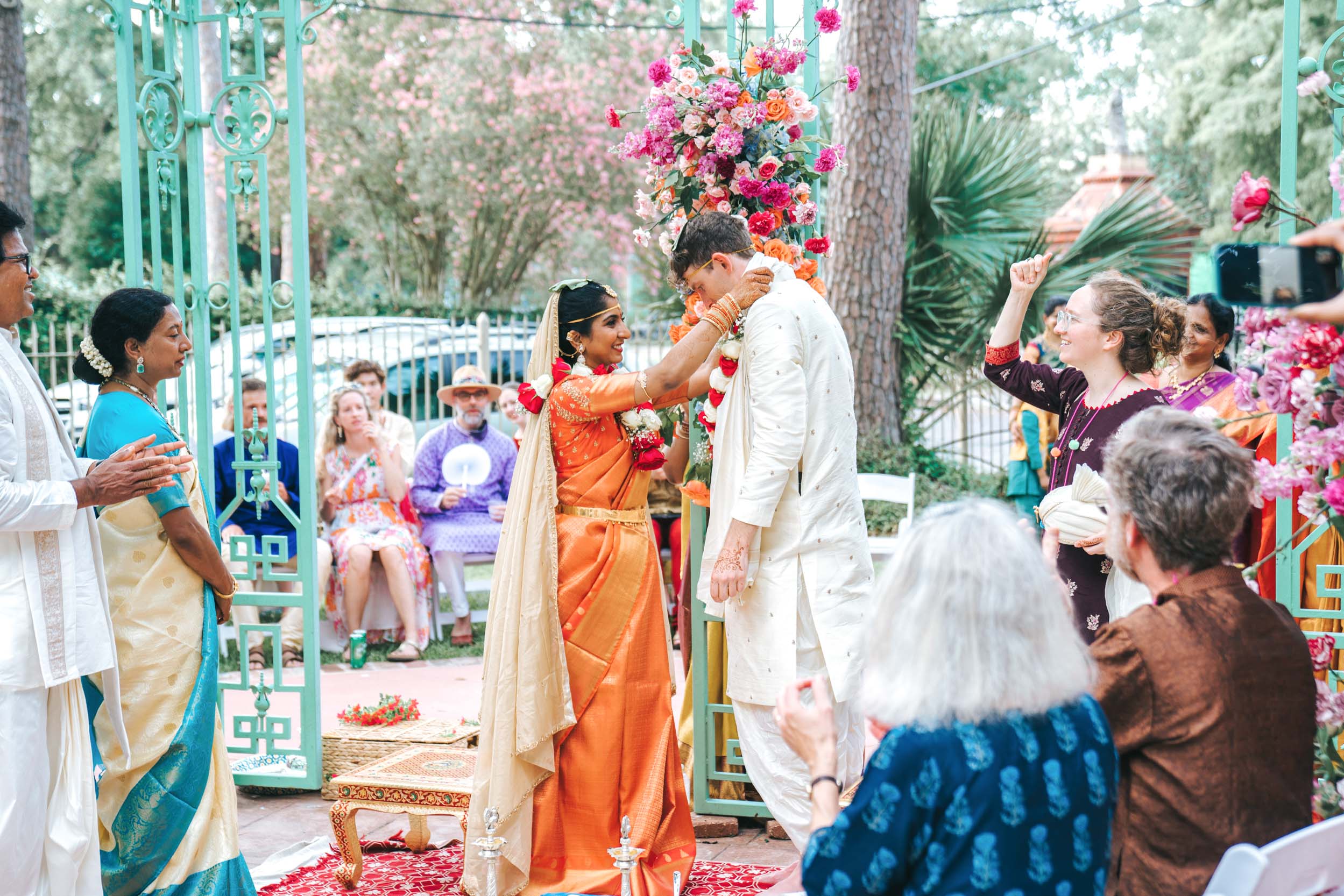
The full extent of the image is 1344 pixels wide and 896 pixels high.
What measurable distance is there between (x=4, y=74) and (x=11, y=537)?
713 cm

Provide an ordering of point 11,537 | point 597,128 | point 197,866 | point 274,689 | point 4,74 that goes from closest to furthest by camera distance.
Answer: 1. point 11,537
2. point 197,866
3. point 274,689
4. point 4,74
5. point 597,128

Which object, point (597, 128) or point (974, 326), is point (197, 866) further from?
point (597, 128)

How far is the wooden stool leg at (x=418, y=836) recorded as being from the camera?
425 centimetres

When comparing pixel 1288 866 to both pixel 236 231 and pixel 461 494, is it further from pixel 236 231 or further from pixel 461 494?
pixel 461 494

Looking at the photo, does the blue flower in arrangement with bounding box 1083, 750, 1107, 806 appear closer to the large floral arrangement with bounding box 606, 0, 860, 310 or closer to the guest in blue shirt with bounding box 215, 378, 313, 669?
the large floral arrangement with bounding box 606, 0, 860, 310

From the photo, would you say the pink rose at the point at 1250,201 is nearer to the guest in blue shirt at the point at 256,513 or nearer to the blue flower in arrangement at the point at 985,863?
the blue flower in arrangement at the point at 985,863

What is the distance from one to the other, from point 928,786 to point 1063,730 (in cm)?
23

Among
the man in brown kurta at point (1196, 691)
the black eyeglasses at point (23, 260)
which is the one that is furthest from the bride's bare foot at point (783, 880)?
the black eyeglasses at point (23, 260)

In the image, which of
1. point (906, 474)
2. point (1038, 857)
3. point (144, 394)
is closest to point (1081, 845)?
point (1038, 857)

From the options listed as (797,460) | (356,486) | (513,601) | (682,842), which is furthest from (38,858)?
(356,486)

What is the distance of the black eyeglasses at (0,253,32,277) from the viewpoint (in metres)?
3.12

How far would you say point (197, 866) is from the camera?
3.51 meters

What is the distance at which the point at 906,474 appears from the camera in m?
9.38

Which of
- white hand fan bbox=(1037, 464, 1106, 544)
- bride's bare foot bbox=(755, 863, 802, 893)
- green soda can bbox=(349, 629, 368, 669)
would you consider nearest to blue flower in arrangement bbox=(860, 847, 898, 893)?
white hand fan bbox=(1037, 464, 1106, 544)
